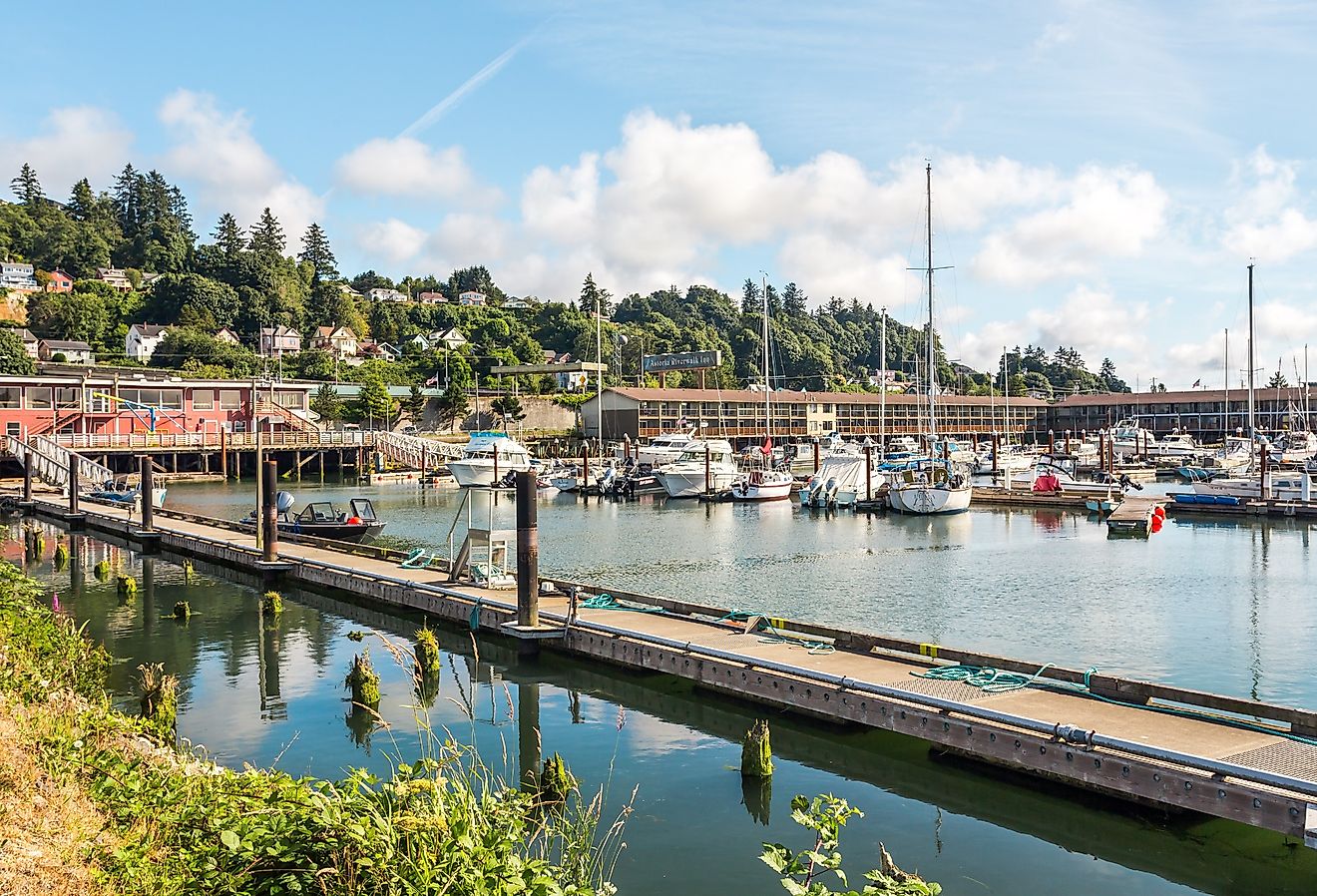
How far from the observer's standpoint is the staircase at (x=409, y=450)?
82.1 meters

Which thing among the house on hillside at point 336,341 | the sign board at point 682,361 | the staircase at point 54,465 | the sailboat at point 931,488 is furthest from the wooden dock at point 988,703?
the house on hillside at point 336,341

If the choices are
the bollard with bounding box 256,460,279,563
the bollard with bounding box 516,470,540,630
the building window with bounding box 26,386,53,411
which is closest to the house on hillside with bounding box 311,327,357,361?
the building window with bounding box 26,386,53,411

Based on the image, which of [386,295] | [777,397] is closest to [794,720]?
[777,397]

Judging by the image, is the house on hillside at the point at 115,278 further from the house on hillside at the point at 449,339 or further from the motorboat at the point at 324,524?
the motorboat at the point at 324,524

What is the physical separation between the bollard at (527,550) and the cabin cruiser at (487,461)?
49137mm

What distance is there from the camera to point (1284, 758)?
11.0 metres

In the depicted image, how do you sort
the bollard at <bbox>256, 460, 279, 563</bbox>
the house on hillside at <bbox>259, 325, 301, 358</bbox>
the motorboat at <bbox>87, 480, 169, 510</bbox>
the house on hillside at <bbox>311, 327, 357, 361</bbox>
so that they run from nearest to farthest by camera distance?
the bollard at <bbox>256, 460, 279, 563</bbox>, the motorboat at <bbox>87, 480, 169, 510</bbox>, the house on hillside at <bbox>311, 327, 357, 361</bbox>, the house on hillside at <bbox>259, 325, 301, 358</bbox>

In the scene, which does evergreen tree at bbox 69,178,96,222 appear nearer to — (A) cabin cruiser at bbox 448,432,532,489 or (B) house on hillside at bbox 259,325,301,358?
(B) house on hillside at bbox 259,325,301,358

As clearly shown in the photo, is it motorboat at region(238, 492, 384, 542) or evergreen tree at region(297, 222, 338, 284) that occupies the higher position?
evergreen tree at region(297, 222, 338, 284)

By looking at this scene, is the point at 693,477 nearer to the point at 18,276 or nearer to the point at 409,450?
the point at 409,450

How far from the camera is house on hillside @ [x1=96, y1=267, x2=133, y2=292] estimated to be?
140000 millimetres

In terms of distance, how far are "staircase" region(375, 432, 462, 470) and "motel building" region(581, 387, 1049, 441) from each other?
13876 millimetres

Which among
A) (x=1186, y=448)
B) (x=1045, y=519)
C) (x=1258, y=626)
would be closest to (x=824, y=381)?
(x=1186, y=448)

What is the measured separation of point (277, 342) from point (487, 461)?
2592 inches
